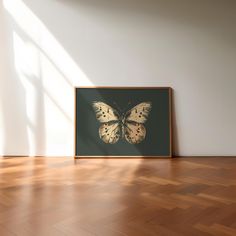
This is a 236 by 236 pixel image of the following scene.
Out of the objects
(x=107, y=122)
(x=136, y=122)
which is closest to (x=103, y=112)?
(x=107, y=122)

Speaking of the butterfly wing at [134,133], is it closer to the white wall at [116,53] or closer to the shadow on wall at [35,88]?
the shadow on wall at [35,88]

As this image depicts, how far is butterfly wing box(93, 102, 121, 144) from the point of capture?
3.85m

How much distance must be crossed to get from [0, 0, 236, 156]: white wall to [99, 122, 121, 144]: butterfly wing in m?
0.60

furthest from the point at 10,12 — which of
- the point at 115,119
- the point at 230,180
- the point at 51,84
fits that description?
the point at 230,180

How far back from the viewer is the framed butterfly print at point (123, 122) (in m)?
3.83

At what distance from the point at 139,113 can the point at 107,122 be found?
1.52ft

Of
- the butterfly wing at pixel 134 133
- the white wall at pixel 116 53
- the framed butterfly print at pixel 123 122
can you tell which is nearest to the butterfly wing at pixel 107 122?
the framed butterfly print at pixel 123 122

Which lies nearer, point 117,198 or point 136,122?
point 117,198

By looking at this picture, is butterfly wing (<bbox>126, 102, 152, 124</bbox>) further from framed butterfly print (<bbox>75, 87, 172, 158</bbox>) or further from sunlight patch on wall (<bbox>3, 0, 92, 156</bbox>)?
sunlight patch on wall (<bbox>3, 0, 92, 156</bbox>)

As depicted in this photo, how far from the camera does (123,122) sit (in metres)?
3.88

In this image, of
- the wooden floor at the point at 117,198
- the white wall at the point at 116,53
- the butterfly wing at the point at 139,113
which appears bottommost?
the wooden floor at the point at 117,198

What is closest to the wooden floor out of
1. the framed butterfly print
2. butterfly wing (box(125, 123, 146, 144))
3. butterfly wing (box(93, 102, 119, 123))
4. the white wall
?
the framed butterfly print

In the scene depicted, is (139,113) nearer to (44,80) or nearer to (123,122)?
(123,122)

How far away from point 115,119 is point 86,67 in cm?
83
